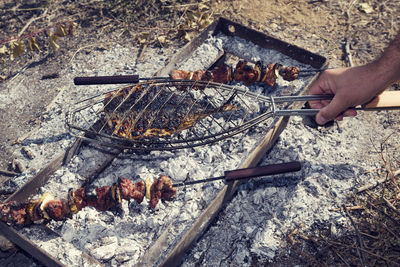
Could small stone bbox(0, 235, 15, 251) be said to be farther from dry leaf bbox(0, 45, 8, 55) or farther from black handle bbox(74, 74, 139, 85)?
dry leaf bbox(0, 45, 8, 55)

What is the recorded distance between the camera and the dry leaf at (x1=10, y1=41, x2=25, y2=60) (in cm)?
659

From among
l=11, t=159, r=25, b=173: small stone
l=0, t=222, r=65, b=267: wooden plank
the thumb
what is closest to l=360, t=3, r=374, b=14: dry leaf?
the thumb

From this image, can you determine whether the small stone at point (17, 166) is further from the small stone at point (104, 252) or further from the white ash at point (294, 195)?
the white ash at point (294, 195)

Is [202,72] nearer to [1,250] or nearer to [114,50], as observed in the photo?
[114,50]

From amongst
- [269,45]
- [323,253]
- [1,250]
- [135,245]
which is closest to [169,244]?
[135,245]

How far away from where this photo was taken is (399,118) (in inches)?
222

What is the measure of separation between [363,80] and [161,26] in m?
4.42

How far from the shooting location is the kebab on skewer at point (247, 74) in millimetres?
5402

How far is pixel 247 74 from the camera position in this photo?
5.46 m

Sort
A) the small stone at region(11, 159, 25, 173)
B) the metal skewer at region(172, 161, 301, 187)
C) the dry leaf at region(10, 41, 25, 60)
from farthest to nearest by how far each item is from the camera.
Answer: the dry leaf at region(10, 41, 25, 60), the small stone at region(11, 159, 25, 173), the metal skewer at region(172, 161, 301, 187)

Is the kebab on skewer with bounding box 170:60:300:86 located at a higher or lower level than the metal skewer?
higher

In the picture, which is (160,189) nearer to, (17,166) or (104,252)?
(104,252)

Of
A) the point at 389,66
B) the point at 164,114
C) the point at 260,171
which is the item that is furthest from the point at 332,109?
the point at 164,114

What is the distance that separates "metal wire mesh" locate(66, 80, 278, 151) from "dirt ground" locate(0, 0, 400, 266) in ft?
5.03
